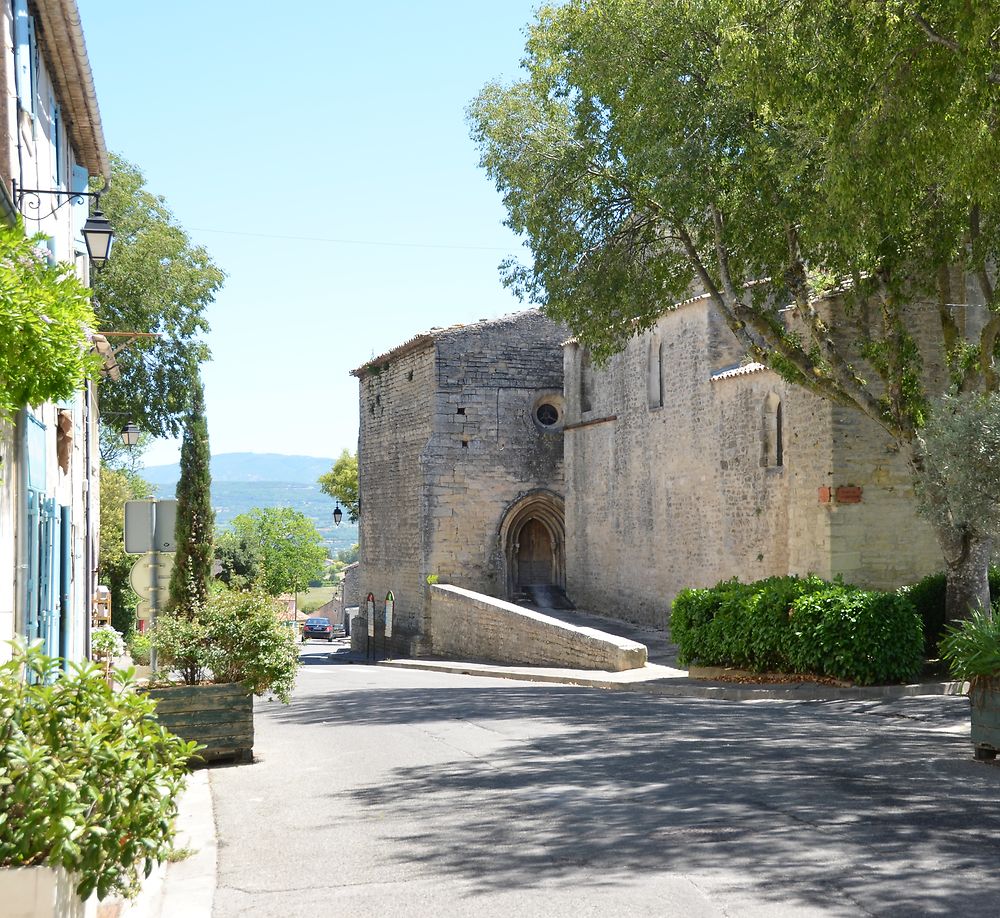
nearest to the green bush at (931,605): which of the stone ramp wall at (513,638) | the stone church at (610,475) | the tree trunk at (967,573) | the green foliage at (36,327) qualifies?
the tree trunk at (967,573)

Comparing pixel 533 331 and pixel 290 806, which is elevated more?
pixel 533 331

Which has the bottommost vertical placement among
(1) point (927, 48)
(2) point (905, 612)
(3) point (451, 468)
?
(2) point (905, 612)

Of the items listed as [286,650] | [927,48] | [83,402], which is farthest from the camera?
[83,402]

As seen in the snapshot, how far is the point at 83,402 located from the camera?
17469 mm

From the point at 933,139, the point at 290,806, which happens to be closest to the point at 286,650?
the point at 290,806

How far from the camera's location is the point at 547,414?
33562 mm

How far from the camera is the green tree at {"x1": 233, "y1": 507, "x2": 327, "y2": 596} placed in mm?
62469

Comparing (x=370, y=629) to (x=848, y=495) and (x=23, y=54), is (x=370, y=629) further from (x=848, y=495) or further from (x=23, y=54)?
(x=23, y=54)

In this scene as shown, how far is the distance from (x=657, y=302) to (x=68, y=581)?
1001 centimetres

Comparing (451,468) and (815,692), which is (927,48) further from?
(451,468)

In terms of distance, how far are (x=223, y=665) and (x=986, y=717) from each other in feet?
20.4

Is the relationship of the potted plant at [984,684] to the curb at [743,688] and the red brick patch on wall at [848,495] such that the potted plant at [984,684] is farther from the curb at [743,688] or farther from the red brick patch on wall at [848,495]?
the red brick patch on wall at [848,495]

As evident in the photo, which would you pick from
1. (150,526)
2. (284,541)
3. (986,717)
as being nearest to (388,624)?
(150,526)

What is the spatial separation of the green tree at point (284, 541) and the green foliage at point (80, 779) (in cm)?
5577
